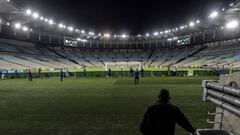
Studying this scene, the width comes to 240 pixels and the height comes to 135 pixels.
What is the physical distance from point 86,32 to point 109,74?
190 feet

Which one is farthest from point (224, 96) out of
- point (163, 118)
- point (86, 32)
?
point (86, 32)

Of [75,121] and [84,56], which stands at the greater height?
[84,56]

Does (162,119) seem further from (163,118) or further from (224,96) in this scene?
(224,96)

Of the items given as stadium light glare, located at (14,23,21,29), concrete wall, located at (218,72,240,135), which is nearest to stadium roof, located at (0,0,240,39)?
stadium light glare, located at (14,23,21,29)

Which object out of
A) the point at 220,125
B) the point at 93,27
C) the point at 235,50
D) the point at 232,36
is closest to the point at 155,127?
the point at 220,125

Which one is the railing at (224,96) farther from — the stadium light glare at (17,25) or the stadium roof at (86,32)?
the stadium light glare at (17,25)

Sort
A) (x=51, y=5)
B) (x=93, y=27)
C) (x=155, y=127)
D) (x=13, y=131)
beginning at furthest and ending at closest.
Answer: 1. (x=93, y=27)
2. (x=51, y=5)
3. (x=13, y=131)
4. (x=155, y=127)

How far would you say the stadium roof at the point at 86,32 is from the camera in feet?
170

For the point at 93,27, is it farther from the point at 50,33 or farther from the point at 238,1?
the point at 238,1

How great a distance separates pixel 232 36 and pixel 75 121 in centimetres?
7132

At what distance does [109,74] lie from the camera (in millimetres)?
36344

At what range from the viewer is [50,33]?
3221 inches

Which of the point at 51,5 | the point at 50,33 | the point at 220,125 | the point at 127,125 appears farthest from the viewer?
the point at 50,33

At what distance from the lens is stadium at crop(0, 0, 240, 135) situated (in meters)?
7.08
